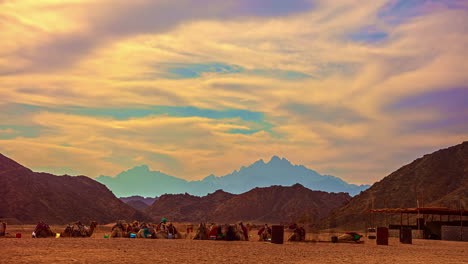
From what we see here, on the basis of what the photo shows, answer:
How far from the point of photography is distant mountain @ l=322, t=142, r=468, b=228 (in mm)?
99062

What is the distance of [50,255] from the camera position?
23.9 m

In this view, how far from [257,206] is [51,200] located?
231 feet

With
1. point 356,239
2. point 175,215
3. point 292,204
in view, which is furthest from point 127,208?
point 356,239

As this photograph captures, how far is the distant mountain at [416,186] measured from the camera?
9906cm

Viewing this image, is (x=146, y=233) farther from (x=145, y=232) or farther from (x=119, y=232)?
(x=119, y=232)

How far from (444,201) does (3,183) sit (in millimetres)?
83982

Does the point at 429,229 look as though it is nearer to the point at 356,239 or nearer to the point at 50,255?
the point at 356,239

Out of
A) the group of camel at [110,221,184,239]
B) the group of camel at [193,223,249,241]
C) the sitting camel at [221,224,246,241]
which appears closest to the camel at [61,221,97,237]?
the group of camel at [110,221,184,239]

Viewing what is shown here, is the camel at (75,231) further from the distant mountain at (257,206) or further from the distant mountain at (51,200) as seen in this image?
the distant mountain at (257,206)

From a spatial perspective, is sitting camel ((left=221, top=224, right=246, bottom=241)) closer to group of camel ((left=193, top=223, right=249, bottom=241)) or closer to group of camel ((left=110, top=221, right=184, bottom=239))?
group of camel ((left=193, top=223, right=249, bottom=241))

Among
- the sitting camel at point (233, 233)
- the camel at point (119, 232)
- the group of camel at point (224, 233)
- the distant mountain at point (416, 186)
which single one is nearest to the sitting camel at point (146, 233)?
the camel at point (119, 232)

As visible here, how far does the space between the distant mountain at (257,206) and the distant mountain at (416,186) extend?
1535 inches

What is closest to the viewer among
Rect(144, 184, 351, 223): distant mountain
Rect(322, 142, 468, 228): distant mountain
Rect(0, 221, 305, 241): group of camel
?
Rect(0, 221, 305, 241): group of camel

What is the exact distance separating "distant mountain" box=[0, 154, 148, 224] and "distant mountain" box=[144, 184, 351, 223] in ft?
65.3
